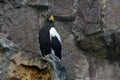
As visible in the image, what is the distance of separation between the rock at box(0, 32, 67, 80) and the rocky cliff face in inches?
57.9

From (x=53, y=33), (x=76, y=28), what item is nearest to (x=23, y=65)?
(x=53, y=33)

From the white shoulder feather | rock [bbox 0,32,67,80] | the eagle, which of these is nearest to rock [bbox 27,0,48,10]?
the eagle

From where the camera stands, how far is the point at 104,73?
21.6 feet

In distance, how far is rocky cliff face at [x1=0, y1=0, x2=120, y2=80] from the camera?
6.47m

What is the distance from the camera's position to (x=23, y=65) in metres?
4.96

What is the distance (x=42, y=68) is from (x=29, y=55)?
0.23 meters

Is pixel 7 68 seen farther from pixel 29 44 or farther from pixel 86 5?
pixel 86 5

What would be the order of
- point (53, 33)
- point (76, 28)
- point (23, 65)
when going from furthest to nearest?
point (76, 28) → point (53, 33) → point (23, 65)

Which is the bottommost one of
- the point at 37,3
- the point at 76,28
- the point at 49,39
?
the point at 49,39

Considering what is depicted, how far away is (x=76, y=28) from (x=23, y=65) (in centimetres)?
176

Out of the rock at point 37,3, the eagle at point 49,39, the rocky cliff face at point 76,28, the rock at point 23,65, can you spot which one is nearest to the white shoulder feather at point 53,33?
the eagle at point 49,39

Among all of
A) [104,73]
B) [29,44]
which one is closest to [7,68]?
[29,44]

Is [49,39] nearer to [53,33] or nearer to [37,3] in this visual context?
[53,33]

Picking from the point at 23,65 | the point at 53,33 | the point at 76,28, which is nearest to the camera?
the point at 23,65
